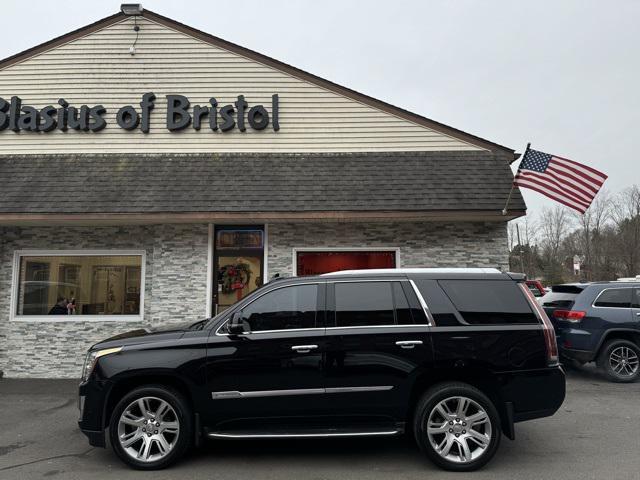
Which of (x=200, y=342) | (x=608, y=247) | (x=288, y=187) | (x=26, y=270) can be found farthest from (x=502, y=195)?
(x=608, y=247)

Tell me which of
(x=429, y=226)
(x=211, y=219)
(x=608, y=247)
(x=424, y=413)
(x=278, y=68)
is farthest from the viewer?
(x=608, y=247)

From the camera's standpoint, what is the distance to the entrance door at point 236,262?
934 cm

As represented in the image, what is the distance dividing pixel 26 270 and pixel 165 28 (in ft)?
19.3

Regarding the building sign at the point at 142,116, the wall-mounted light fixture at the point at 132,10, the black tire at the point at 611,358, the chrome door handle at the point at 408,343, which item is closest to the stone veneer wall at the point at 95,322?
the building sign at the point at 142,116

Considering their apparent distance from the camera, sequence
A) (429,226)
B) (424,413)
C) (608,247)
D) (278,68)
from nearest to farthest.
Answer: (424,413)
(429,226)
(278,68)
(608,247)

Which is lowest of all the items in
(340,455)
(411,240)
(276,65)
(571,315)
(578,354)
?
(340,455)

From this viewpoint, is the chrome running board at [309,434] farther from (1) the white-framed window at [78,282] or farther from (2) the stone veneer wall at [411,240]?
(1) the white-framed window at [78,282]

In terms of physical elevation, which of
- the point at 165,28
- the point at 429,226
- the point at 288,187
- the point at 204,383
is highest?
the point at 165,28

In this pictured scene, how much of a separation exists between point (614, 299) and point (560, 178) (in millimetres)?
2431

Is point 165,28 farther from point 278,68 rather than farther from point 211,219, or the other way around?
point 211,219

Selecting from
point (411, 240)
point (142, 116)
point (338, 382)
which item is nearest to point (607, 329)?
point (411, 240)

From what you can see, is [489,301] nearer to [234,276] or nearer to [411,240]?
[411,240]

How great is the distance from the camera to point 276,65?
10.2m

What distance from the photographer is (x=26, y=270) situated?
9.57 meters
